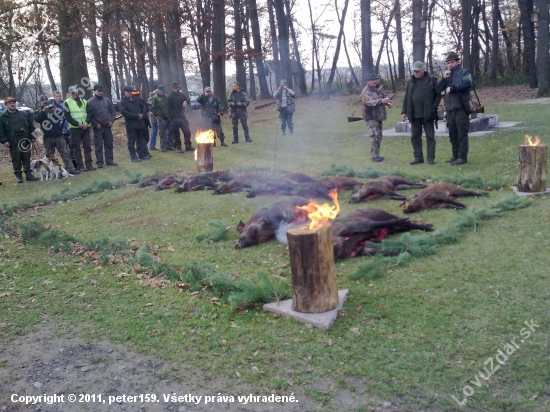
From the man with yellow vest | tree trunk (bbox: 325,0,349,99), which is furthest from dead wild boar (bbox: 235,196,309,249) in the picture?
tree trunk (bbox: 325,0,349,99)

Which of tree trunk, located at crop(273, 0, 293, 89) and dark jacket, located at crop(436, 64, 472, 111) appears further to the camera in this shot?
tree trunk, located at crop(273, 0, 293, 89)

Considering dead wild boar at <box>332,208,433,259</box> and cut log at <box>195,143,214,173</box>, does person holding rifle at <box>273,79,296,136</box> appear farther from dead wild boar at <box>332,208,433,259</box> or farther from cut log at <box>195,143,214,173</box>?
dead wild boar at <box>332,208,433,259</box>

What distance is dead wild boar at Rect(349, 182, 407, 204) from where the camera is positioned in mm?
8102

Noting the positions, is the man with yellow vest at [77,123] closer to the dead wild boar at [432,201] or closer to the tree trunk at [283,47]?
the dead wild boar at [432,201]

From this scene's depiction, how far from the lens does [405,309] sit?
450cm

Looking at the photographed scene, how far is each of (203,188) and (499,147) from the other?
6.73m

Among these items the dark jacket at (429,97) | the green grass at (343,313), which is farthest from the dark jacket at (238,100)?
the green grass at (343,313)

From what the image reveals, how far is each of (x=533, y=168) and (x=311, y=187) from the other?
329cm

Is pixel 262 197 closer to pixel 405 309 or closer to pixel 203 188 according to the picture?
pixel 203 188

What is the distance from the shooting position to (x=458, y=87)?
1006 cm

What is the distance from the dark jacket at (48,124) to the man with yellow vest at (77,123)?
1.00 feet

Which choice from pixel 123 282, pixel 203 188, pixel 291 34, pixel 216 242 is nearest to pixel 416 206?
pixel 216 242

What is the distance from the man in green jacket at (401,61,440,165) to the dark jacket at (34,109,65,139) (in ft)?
29.8
